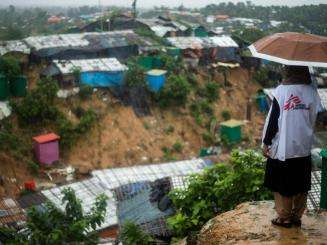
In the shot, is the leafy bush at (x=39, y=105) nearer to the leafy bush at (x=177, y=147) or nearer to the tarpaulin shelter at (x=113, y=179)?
the tarpaulin shelter at (x=113, y=179)

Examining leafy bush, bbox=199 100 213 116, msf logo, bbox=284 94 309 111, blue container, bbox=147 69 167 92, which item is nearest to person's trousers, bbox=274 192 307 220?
msf logo, bbox=284 94 309 111

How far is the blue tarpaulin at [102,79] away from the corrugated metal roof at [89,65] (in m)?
0.21

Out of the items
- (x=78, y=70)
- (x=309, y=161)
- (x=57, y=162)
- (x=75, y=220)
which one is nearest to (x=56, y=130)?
(x=57, y=162)

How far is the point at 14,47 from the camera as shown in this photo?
71.3ft

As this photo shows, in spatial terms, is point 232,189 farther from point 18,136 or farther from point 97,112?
point 97,112

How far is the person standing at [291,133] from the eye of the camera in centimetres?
372

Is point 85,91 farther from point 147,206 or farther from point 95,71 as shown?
point 147,206

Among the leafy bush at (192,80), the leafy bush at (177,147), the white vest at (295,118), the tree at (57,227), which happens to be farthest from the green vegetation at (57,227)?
the leafy bush at (192,80)

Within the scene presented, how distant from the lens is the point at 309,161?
3.92 meters

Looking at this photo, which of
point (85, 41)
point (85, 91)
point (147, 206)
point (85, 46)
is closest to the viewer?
point (147, 206)

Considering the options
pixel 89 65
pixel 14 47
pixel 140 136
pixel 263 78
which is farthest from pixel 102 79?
pixel 263 78

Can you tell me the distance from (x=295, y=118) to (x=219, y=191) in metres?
2.01

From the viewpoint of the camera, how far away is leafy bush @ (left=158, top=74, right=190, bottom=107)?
22.1 metres

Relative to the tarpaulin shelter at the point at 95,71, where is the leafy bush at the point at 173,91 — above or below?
below
